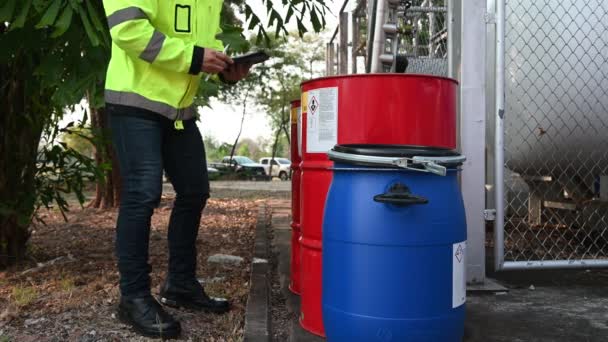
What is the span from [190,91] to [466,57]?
163 cm

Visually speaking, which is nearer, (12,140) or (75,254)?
(12,140)

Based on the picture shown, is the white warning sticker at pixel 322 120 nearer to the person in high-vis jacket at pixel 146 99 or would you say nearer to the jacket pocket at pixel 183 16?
the person in high-vis jacket at pixel 146 99

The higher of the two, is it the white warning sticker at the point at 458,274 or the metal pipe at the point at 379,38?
the metal pipe at the point at 379,38

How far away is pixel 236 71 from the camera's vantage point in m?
2.78

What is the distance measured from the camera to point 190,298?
2877 millimetres

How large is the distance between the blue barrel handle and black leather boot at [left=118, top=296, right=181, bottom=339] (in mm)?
1058

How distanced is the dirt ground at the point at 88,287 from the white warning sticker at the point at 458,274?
3.08 ft

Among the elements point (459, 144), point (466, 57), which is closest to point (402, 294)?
point (459, 144)

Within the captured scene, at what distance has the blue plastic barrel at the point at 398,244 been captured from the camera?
218cm

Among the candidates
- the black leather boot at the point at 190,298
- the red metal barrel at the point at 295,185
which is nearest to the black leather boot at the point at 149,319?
the black leather boot at the point at 190,298

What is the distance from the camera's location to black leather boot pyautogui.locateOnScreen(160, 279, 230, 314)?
287 centimetres

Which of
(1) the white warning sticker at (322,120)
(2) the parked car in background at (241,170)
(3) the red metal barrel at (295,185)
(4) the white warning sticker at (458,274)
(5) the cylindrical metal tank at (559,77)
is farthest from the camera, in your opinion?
(2) the parked car in background at (241,170)

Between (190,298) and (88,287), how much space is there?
2.67ft

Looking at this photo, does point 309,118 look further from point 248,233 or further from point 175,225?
point 248,233
